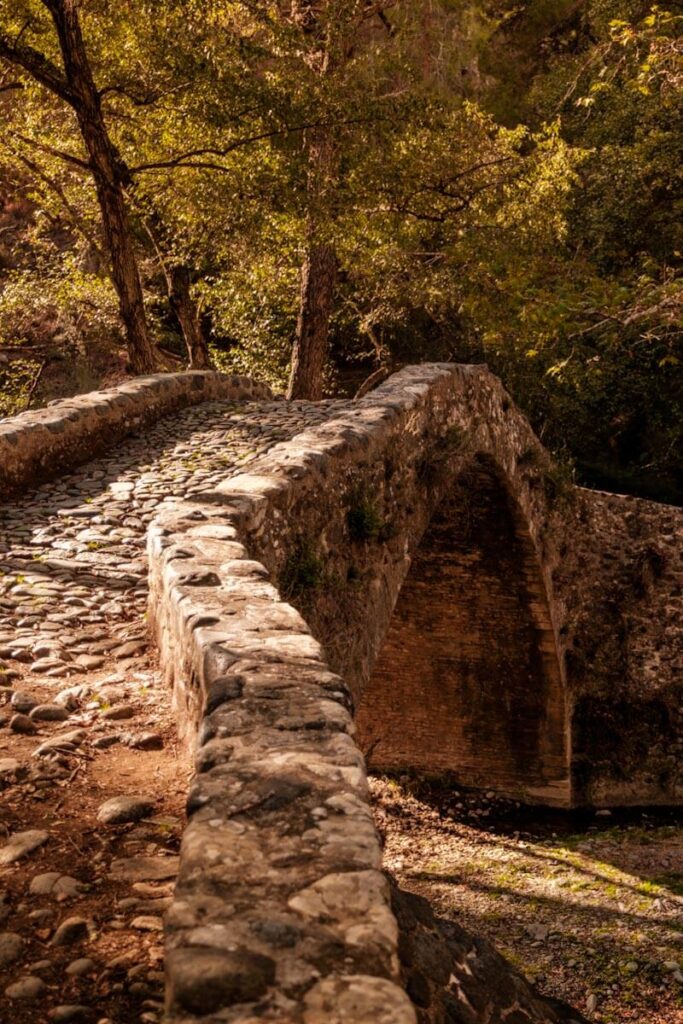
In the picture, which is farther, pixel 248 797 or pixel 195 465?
pixel 195 465

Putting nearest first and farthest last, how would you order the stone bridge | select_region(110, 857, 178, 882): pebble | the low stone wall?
the stone bridge < select_region(110, 857, 178, 882): pebble < the low stone wall

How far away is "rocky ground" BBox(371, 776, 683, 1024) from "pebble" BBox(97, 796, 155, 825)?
21.8 ft

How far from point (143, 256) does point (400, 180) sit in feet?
23.3

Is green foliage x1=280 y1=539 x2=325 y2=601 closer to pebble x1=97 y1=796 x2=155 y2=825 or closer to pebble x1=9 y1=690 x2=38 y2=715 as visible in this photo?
pebble x1=9 y1=690 x2=38 y2=715

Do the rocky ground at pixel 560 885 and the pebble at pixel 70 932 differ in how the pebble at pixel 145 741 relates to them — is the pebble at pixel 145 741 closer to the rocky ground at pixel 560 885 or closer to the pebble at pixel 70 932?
the pebble at pixel 70 932

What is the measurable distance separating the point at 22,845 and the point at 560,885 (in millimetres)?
9429

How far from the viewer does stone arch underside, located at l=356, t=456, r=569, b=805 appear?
46.9 feet

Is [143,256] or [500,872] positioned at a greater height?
[143,256]

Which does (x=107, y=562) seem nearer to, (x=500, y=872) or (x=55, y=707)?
(x=55, y=707)

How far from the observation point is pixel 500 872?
470 inches

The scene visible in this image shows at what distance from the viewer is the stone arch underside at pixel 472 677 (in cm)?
1430

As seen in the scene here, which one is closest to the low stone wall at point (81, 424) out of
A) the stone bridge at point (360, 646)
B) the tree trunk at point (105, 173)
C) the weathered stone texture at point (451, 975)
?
the stone bridge at point (360, 646)

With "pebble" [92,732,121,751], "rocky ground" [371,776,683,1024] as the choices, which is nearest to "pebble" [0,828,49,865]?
"pebble" [92,732,121,751]

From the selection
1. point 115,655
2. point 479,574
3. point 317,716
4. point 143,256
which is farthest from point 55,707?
point 143,256
